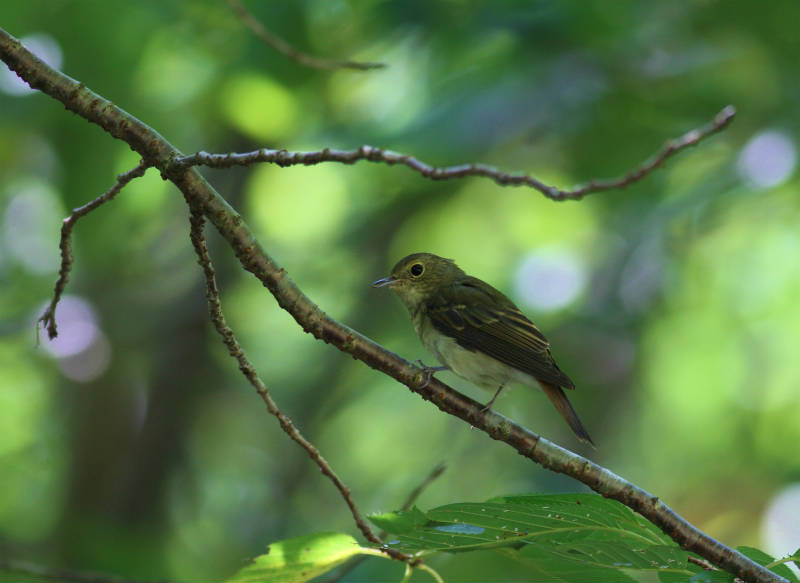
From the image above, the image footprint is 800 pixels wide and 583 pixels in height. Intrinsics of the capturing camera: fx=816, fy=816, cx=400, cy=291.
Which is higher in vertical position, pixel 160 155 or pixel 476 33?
pixel 476 33

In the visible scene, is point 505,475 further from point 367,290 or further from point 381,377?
point 367,290

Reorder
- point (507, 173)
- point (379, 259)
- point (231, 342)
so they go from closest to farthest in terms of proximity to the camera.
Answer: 1. point (507, 173)
2. point (231, 342)
3. point (379, 259)

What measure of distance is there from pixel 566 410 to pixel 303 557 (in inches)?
83.7

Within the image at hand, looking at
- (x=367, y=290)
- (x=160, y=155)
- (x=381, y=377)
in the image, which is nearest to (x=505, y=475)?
(x=381, y=377)

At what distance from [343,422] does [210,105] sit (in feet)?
14.8

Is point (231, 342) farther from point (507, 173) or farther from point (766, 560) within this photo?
point (766, 560)

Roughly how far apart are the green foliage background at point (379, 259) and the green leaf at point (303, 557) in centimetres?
175

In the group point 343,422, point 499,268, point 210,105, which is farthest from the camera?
point 343,422

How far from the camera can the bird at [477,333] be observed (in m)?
4.00

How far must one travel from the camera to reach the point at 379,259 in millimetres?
8133

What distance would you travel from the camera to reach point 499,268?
8219 mm

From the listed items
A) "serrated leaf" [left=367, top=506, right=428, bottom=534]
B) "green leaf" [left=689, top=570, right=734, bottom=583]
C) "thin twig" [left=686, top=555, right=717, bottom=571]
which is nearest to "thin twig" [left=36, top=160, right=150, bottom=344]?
"serrated leaf" [left=367, top=506, right=428, bottom=534]

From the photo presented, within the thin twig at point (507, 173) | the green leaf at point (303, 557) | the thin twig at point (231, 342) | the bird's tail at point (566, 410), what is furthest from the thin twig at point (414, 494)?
the thin twig at point (507, 173)

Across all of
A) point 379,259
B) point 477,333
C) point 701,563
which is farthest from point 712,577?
point 379,259
